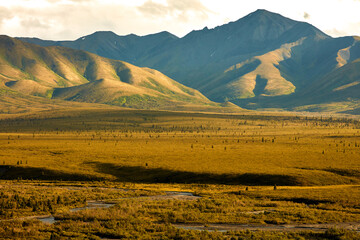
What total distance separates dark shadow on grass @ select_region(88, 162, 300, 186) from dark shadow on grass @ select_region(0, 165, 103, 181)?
583 cm

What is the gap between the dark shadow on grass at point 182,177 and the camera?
7200 cm

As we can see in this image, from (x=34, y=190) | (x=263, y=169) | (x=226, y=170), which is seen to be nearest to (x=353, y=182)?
(x=263, y=169)

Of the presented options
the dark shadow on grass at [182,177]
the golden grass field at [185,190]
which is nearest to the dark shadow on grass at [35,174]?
the golden grass field at [185,190]

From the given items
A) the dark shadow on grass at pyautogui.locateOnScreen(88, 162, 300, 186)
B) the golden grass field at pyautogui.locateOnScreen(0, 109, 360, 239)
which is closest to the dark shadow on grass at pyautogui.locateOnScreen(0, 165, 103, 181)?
the golden grass field at pyautogui.locateOnScreen(0, 109, 360, 239)

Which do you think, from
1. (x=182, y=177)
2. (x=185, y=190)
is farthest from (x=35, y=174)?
(x=185, y=190)

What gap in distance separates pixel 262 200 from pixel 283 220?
11501mm

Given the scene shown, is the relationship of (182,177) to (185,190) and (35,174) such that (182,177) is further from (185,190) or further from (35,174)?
(35,174)

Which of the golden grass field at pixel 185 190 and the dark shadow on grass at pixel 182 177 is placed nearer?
the golden grass field at pixel 185 190

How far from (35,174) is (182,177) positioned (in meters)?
27.3

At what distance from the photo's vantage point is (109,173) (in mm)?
82000

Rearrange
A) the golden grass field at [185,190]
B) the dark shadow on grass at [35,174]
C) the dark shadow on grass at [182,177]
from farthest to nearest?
the dark shadow on grass at [35,174] < the dark shadow on grass at [182,177] < the golden grass field at [185,190]

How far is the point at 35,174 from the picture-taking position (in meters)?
81.4

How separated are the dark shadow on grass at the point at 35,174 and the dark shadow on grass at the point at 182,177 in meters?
5.83

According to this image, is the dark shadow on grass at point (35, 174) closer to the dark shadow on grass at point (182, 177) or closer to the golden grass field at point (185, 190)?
the golden grass field at point (185, 190)
